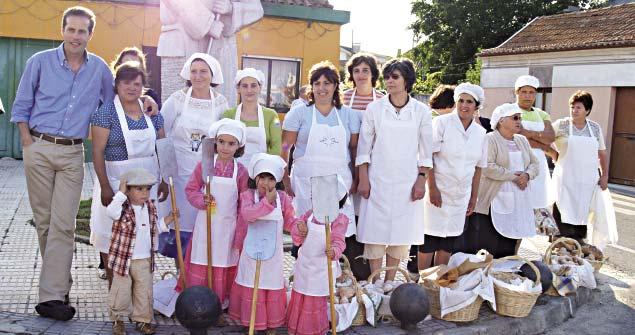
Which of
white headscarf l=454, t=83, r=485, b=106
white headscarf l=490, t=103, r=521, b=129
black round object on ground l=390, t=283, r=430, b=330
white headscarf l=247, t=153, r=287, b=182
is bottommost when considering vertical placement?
black round object on ground l=390, t=283, r=430, b=330

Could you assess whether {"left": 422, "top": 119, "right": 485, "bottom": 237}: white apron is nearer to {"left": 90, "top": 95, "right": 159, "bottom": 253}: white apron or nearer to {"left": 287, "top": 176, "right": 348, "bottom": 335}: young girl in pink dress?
{"left": 287, "top": 176, "right": 348, "bottom": 335}: young girl in pink dress

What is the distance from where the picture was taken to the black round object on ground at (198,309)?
4.18 m

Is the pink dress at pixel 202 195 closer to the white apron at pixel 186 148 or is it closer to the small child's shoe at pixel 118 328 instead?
the white apron at pixel 186 148

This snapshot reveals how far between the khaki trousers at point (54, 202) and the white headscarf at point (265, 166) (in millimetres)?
1309

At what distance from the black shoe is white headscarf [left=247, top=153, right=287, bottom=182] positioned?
61.8 inches

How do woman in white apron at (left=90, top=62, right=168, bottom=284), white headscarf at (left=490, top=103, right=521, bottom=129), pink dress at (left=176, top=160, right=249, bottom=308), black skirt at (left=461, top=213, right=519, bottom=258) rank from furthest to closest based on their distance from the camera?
black skirt at (left=461, top=213, right=519, bottom=258)
white headscarf at (left=490, top=103, right=521, bottom=129)
pink dress at (left=176, top=160, right=249, bottom=308)
woman in white apron at (left=90, top=62, right=168, bottom=284)

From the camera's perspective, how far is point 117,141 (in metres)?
4.64

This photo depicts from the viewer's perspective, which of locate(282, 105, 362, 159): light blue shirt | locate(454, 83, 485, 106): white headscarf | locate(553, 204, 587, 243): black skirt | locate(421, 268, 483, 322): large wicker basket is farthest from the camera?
locate(553, 204, 587, 243): black skirt

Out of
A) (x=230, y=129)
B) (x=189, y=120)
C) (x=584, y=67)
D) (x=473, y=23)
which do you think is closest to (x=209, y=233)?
(x=230, y=129)

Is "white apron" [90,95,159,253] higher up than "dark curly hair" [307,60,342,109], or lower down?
lower down

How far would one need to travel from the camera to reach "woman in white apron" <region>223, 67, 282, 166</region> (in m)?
5.12

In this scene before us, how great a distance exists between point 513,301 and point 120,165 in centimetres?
320

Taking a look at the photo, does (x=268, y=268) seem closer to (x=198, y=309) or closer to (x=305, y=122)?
(x=198, y=309)

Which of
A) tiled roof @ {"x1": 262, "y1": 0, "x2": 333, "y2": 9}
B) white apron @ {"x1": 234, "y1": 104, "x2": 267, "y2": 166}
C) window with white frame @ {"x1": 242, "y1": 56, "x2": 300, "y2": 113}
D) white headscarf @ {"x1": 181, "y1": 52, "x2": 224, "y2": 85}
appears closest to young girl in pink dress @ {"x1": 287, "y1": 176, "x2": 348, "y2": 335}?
white apron @ {"x1": 234, "y1": 104, "x2": 267, "y2": 166}
